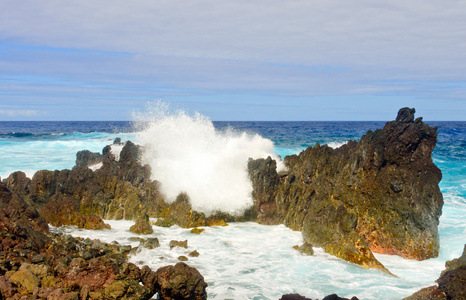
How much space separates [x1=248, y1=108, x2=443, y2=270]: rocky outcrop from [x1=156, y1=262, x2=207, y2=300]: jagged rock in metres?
4.75

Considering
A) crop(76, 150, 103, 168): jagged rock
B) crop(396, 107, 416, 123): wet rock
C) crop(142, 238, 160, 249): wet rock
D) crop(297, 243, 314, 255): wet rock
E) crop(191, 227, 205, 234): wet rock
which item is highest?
crop(396, 107, 416, 123): wet rock

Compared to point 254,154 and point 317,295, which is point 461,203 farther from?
point 317,295

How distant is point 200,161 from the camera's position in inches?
645

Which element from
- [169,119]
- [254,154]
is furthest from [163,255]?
[169,119]

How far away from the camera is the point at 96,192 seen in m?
14.5

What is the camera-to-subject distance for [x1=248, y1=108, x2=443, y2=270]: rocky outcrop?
1095 centimetres

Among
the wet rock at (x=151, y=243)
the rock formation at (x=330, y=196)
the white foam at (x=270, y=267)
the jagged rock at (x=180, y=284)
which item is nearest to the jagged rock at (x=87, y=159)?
the rock formation at (x=330, y=196)

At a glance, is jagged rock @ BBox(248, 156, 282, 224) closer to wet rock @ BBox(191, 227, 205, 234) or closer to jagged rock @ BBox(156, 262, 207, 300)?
wet rock @ BBox(191, 227, 205, 234)

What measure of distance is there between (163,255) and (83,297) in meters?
3.33

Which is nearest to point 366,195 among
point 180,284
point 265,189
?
point 265,189

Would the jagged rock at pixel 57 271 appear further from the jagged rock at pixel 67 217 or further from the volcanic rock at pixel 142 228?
the jagged rock at pixel 67 217

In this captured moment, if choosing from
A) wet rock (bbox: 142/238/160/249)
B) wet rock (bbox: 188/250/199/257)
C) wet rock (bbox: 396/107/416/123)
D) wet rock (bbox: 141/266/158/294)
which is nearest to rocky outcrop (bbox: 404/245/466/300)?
wet rock (bbox: 141/266/158/294)

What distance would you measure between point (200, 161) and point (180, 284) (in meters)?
9.63

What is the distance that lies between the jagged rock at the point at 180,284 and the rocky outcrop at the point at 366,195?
4745 mm
